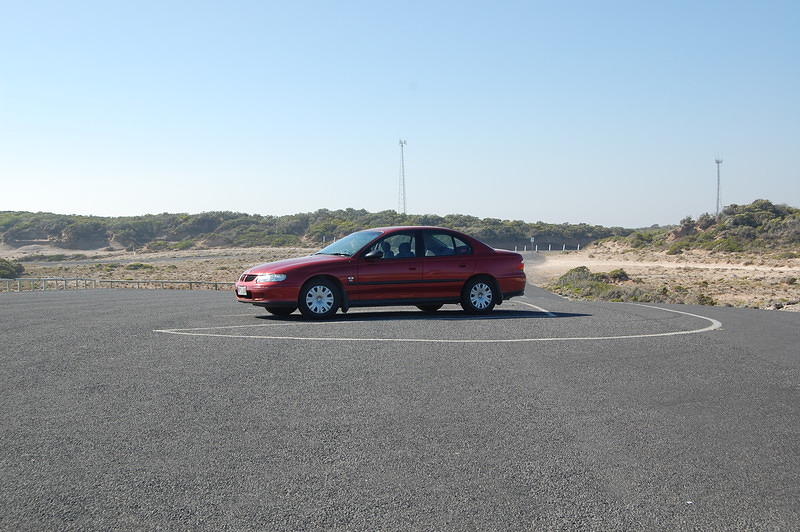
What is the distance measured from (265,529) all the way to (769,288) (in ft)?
113

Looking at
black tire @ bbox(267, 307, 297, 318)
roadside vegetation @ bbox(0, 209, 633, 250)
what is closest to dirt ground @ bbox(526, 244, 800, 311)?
black tire @ bbox(267, 307, 297, 318)

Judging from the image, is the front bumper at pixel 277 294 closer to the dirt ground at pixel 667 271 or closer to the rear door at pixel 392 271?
the rear door at pixel 392 271

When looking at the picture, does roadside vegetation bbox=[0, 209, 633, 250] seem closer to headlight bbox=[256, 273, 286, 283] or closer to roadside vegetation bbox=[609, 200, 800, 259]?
roadside vegetation bbox=[609, 200, 800, 259]

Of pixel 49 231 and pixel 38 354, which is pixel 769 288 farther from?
pixel 49 231

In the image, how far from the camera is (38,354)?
10.0 meters

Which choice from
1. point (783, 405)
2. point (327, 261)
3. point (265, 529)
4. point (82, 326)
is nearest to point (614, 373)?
point (783, 405)

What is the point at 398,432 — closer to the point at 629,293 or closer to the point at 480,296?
the point at 480,296

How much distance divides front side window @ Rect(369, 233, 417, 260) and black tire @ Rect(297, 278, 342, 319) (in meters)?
1.08

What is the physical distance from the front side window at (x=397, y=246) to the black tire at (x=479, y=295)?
48.1 inches

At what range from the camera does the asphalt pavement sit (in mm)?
4555

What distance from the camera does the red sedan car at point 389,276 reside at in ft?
46.6

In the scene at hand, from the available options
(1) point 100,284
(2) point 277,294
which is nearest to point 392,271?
(2) point 277,294

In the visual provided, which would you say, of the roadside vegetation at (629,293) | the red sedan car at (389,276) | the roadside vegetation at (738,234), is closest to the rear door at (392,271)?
the red sedan car at (389,276)

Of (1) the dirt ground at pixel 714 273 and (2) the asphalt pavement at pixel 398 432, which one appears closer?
(2) the asphalt pavement at pixel 398 432
